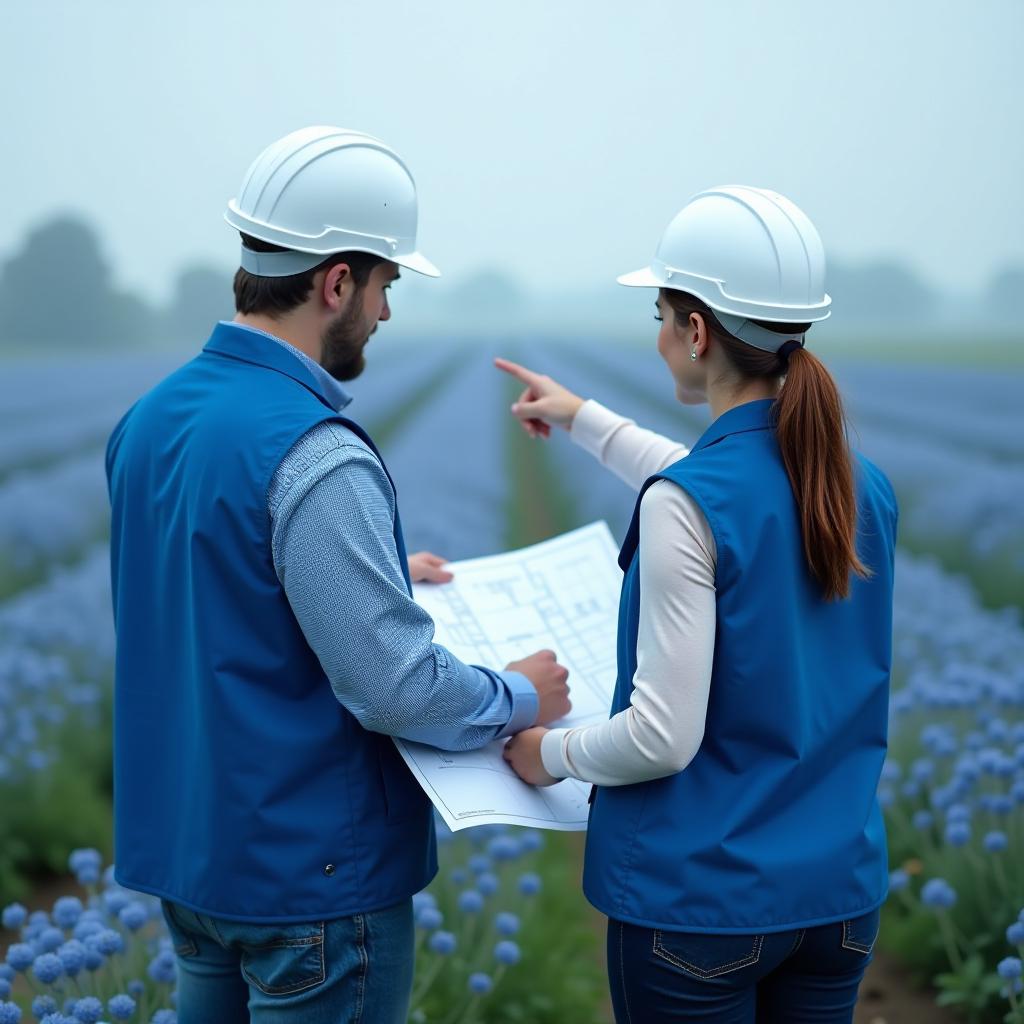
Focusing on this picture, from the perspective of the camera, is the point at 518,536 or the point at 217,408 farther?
the point at 518,536

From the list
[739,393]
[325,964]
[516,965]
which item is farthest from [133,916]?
[739,393]

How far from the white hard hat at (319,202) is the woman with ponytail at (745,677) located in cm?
39

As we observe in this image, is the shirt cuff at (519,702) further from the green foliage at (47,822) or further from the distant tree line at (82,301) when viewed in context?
the distant tree line at (82,301)

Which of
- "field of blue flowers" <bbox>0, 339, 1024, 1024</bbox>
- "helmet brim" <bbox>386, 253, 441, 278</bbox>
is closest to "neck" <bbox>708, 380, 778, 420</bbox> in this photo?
"field of blue flowers" <bbox>0, 339, 1024, 1024</bbox>

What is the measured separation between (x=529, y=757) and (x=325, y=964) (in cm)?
39

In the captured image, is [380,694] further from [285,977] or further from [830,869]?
[830,869]

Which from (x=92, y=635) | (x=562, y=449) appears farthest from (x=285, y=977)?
(x=562, y=449)

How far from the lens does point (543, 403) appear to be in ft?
7.22

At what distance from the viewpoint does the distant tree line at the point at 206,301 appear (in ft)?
21.4

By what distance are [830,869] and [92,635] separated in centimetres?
376

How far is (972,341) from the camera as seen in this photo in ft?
23.9

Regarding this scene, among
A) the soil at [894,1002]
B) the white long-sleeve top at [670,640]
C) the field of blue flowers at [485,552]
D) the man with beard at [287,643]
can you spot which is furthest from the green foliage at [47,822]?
the white long-sleeve top at [670,640]

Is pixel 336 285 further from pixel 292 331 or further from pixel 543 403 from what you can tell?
pixel 543 403

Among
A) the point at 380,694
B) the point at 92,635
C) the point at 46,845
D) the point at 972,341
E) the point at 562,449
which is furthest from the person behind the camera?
the point at 562,449
